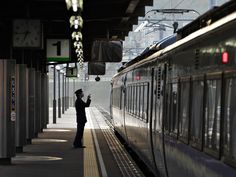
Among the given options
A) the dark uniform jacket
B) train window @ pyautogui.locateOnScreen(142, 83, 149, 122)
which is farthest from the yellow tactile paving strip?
train window @ pyautogui.locateOnScreen(142, 83, 149, 122)

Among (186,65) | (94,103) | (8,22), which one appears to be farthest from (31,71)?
(94,103)

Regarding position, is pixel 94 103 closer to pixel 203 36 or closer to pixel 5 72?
pixel 5 72

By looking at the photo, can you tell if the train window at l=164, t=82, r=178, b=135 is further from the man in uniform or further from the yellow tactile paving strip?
the man in uniform

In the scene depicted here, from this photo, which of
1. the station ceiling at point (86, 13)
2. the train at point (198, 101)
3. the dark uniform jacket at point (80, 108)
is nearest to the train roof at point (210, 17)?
the train at point (198, 101)

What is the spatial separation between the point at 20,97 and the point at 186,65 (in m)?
10.7

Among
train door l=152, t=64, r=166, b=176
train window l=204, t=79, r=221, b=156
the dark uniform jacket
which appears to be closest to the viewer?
train window l=204, t=79, r=221, b=156

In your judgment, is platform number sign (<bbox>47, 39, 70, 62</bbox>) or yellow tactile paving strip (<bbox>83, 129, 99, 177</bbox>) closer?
yellow tactile paving strip (<bbox>83, 129, 99, 177</bbox>)

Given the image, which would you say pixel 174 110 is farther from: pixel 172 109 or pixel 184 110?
pixel 184 110

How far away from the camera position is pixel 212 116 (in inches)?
216

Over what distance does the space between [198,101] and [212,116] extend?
2.20 ft

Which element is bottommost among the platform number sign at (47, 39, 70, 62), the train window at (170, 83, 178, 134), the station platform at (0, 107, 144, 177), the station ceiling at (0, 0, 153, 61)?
the station platform at (0, 107, 144, 177)

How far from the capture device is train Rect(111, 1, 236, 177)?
200 inches

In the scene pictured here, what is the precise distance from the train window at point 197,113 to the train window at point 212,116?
26 centimetres

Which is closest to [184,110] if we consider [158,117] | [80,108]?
[158,117]
